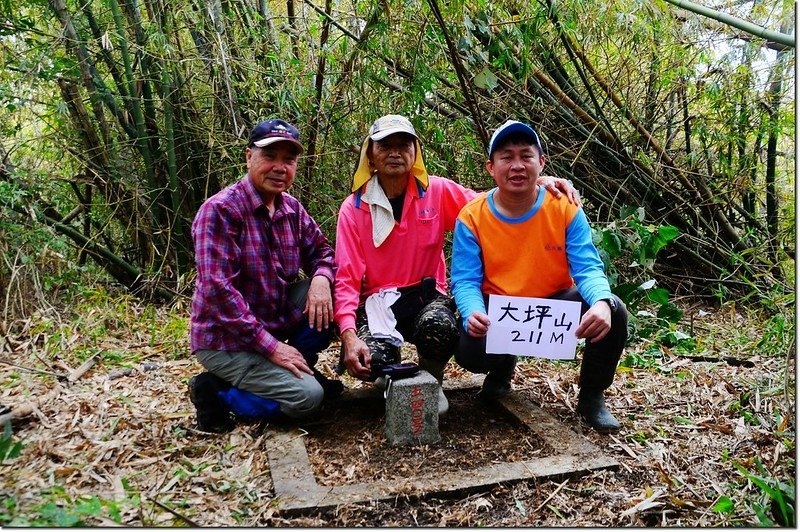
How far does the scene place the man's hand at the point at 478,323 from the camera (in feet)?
7.22

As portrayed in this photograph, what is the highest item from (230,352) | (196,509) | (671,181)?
(671,181)

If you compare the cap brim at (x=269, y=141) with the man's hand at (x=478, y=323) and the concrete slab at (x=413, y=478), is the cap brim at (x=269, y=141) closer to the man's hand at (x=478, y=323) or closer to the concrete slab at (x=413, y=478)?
the man's hand at (x=478, y=323)

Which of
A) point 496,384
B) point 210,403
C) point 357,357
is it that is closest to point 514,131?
point 357,357

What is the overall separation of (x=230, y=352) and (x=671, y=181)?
11.9ft

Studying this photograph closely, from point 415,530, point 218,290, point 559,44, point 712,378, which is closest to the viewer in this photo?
point 415,530

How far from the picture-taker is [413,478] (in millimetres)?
1971

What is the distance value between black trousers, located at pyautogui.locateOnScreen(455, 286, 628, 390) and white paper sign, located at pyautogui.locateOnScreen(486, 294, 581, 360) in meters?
0.09

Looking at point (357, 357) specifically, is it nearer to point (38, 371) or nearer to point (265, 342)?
point (265, 342)

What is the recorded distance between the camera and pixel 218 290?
222cm

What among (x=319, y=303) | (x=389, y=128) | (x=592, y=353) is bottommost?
(x=592, y=353)

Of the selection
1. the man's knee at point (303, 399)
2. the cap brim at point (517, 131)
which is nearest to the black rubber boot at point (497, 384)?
the man's knee at point (303, 399)

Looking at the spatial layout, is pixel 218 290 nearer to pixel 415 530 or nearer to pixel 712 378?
pixel 415 530

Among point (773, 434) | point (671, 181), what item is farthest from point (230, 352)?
point (671, 181)

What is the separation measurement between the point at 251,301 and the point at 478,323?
3.00 feet
